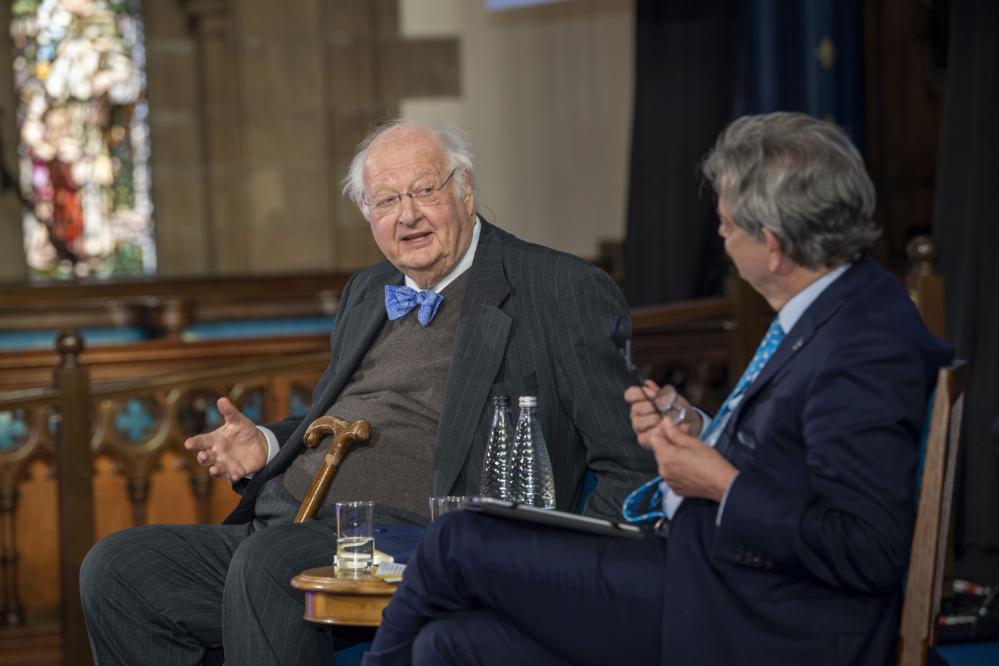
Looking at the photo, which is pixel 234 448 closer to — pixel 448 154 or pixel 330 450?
pixel 330 450

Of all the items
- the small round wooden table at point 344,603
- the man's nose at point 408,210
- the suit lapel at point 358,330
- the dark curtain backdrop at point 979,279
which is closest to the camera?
the small round wooden table at point 344,603

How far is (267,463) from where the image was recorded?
323 cm

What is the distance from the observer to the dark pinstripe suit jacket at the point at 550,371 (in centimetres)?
287

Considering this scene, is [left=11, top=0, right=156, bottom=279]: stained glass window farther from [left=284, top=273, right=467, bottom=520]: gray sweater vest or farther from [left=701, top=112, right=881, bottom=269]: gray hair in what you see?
[left=701, top=112, right=881, bottom=269]: gray hair

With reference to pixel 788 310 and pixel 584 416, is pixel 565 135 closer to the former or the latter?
pixel 584 416

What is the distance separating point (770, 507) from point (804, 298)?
0.37 m

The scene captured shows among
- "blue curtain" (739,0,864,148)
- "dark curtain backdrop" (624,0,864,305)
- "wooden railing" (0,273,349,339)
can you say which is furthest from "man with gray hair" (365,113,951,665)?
"dark curtain backdrop" (624,0,864,305)

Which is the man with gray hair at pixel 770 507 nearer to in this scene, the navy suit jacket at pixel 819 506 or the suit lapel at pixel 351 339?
the navy suit jacket at pixel 819 506

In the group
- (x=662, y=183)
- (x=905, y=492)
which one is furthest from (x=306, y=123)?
(x=905, y=492)

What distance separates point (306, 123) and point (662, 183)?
2.65 m

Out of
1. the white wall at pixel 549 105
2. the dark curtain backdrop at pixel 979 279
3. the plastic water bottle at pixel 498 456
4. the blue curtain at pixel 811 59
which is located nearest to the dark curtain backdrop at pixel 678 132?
the blue curtain at pixel 811 59

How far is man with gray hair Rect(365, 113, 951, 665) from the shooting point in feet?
6.70

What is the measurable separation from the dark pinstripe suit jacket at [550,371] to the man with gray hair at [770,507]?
544 mm

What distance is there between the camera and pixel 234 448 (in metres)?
3.19
